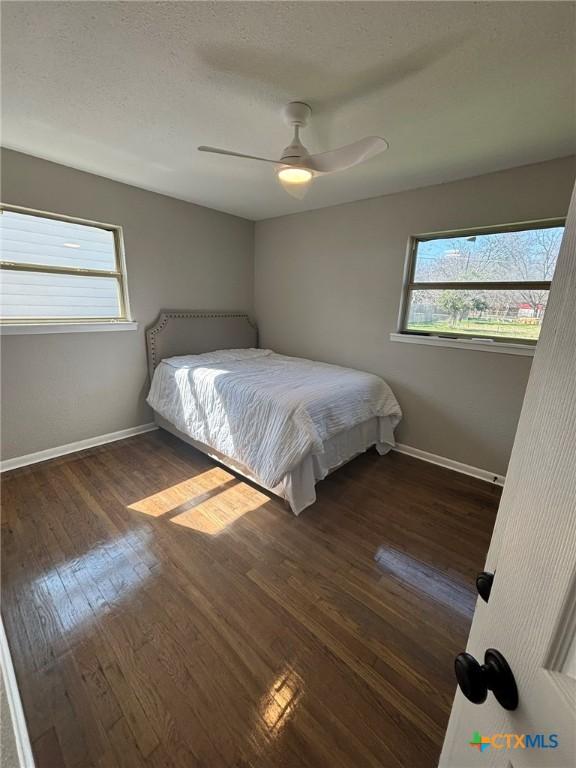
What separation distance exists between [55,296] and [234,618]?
2852mm

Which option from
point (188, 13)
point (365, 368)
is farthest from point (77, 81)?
point (365, 368)

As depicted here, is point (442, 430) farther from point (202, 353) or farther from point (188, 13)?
point (188, 13)

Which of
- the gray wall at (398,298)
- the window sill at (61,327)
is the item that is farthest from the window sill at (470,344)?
the window sill at (61,327)

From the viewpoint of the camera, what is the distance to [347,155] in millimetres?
1600

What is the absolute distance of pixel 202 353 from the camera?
362 cm

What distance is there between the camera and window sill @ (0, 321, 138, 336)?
2.39 m

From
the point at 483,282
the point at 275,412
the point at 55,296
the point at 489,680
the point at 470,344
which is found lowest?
the point at 275,412

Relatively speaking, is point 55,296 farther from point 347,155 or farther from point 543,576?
point 543,576

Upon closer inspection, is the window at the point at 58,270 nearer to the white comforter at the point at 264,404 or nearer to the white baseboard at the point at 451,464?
the white comforter at the point at 264,404

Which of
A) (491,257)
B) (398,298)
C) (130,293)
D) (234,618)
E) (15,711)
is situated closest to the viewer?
(15,711)

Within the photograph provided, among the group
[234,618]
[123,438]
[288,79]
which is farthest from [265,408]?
[123,438]

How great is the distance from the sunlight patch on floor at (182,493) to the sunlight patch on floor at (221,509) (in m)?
0.12

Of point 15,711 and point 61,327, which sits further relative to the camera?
point 61,327

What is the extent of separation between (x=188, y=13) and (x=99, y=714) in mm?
2551
